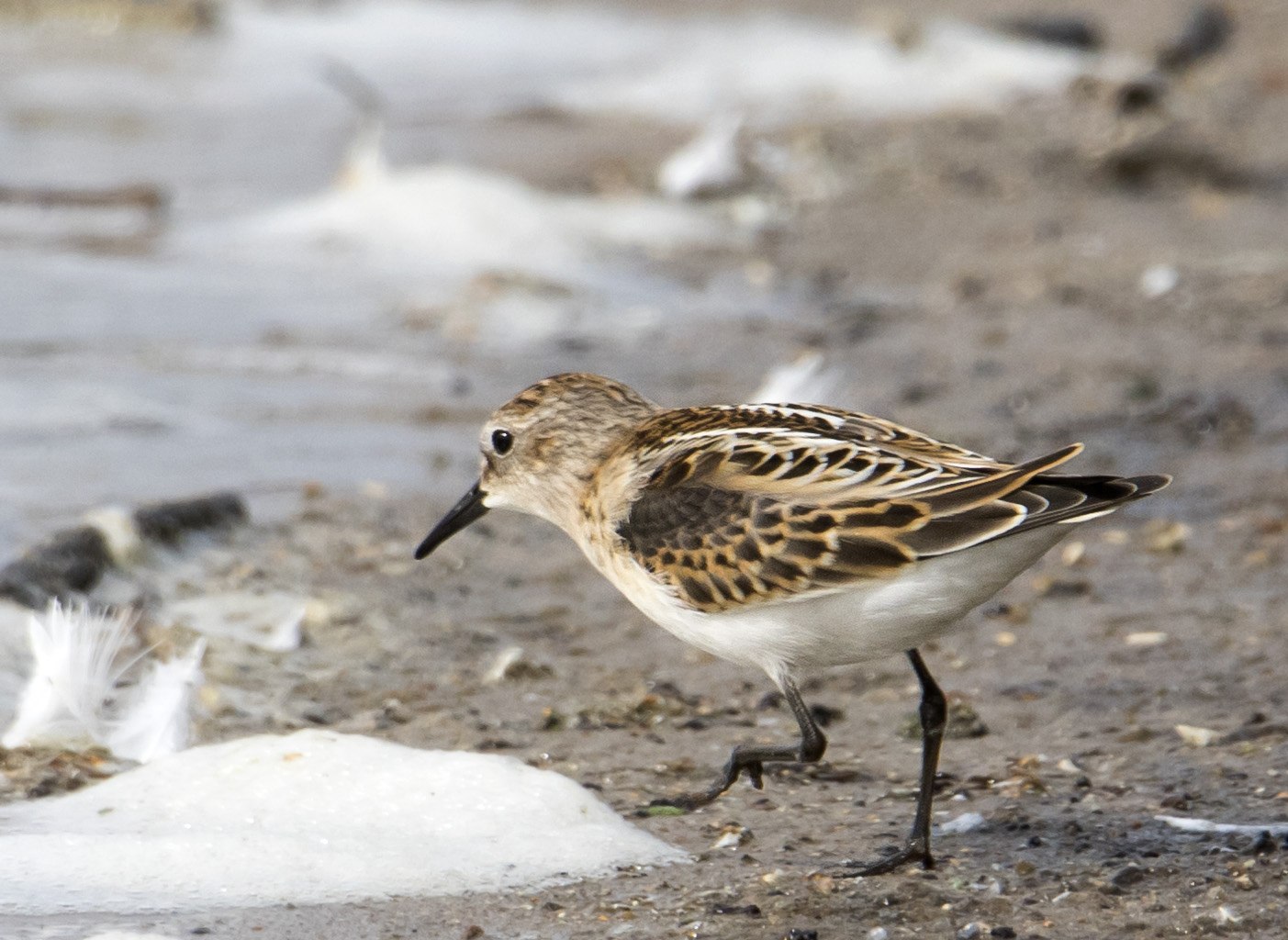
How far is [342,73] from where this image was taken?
15945 mm

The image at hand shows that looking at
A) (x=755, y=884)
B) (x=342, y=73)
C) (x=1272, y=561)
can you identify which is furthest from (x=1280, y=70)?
(x=755, y=884)

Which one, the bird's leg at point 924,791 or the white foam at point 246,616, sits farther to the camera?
the white foam at point 246,616

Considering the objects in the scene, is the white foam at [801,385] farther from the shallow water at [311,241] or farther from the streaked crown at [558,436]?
the streaked crown at [558,436]

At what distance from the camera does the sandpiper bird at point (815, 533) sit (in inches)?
155

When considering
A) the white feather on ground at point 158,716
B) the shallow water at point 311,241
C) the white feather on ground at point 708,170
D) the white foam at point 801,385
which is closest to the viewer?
the white feather on ground at point 158,716

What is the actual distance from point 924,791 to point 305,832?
53.9 inches

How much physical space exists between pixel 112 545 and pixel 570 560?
59.7 inches

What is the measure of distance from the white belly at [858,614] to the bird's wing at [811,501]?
42 mm

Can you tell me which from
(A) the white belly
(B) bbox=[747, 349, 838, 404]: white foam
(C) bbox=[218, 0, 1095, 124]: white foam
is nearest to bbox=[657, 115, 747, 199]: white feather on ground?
(C) bbox=[218, 0, 1095, 124]: white foam

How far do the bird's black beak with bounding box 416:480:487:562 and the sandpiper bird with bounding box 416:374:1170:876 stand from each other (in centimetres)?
70

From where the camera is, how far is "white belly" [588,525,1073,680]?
396cm

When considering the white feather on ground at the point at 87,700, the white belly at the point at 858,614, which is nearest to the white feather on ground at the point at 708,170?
the white feather on ground at the point at 87,700

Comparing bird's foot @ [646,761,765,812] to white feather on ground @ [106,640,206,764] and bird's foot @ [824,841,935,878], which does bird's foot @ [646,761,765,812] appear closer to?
bird's foot @ [824,841,935,878]

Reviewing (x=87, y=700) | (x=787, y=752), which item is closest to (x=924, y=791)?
(x=787, y=752)
